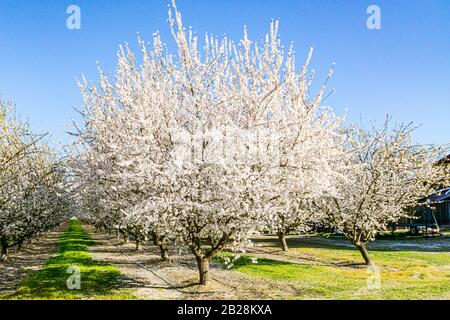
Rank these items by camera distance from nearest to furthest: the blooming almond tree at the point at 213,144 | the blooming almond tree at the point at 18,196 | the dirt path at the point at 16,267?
the blooming almond tree at the point at 213,144
the dirt path at the point at 16,267
the blooming almond tree at the point at 18,196

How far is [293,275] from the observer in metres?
14.3

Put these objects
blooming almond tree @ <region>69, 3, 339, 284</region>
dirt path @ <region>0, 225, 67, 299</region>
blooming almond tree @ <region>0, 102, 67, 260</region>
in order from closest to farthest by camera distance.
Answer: blooming almond tree @ <region>69, 3, 339, 284</region> → dirt path @ <region>0, 225, 67, 299</region> → blooming almond tree @ <region>0, 102, 67, 260</region>

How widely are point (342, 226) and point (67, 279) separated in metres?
11.1

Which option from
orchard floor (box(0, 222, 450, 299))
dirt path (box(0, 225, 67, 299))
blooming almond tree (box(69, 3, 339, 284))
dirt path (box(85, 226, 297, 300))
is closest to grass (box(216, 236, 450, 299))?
orchard floor (box(0, 222, 450, 299))

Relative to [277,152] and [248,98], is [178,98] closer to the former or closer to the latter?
[248,98]

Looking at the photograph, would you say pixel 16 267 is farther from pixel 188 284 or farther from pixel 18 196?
pixel 188 284

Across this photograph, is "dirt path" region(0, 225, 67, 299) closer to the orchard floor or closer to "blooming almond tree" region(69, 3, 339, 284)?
the orchard floor

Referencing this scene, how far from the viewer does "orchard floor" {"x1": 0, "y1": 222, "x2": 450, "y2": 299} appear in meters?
11.3

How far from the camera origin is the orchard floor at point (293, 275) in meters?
11.3

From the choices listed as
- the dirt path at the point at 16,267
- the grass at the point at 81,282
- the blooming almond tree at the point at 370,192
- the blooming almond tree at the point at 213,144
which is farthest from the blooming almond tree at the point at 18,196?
the blooming almond tree at the point at 370,192

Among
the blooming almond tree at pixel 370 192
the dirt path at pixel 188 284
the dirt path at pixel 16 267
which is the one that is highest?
the blooming almond tree at pixel 370 192

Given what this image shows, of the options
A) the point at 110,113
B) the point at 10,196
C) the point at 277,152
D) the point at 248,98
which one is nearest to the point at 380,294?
the point at 277,152

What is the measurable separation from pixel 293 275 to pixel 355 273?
2478mm

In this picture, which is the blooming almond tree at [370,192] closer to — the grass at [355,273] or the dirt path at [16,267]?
the grass at [355,273]
